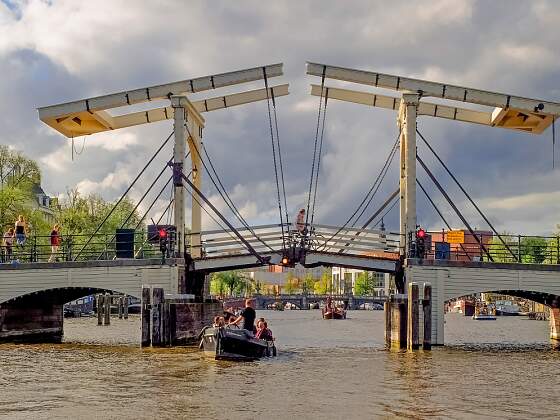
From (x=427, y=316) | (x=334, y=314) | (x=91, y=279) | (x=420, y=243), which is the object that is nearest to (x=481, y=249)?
(x=420, y=243)

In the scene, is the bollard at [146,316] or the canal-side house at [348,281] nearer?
the bollard at [146,316]

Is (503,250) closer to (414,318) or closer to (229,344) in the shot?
(414,318)

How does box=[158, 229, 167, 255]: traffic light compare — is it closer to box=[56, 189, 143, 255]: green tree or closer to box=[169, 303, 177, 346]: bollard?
box=[169, 303, 177, 346]: bollard

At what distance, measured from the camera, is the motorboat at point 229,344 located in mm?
24641

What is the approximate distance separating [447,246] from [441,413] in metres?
15.7

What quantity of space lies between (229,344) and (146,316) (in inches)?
203

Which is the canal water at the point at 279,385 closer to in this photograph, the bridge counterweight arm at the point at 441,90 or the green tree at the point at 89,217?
the bridge counterweight arm at the point at 441,90

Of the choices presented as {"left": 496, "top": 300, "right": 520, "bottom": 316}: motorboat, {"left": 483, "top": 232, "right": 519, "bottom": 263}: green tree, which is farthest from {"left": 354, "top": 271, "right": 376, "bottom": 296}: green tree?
{"left": 483, "top": 232, "right": 519, "bottom": 263}: green tree

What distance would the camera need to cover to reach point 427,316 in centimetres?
2844

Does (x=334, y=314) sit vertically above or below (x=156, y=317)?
below

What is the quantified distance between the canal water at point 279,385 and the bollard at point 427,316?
0.54m

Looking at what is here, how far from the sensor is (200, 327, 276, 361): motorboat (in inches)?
970

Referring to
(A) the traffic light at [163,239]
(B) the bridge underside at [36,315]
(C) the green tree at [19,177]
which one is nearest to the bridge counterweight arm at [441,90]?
(A) the traffic light at [163,239]

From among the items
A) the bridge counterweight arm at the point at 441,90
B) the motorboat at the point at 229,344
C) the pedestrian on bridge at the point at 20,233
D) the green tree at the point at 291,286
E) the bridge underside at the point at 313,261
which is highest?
the bridge counterweight arm at the point at 441,90
